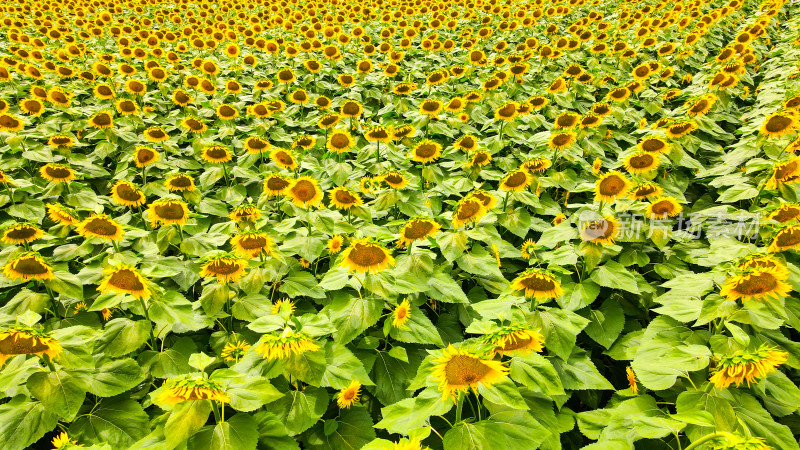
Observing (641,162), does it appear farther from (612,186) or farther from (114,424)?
(114,424)

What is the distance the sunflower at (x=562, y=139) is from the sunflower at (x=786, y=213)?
1.76m

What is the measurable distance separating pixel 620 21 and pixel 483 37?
3270 millimetres

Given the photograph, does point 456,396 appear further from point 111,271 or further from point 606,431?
point 111,271

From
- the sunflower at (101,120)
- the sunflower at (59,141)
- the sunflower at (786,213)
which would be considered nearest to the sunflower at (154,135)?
the sunflower at (101,120)

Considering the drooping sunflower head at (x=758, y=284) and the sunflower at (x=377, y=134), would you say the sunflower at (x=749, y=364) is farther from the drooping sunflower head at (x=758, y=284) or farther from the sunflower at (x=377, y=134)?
the sunflower at (x=377, y=134)

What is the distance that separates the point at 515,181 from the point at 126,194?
3.49 metres

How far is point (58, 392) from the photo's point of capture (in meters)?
2.13

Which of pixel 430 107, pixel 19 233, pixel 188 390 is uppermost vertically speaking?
pixel 430 107

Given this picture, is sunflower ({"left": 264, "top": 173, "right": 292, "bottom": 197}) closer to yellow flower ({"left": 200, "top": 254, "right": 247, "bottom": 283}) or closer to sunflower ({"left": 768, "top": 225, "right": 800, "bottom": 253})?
yellow flower ({"left": 200, "top": 254, "right": 247, "bottom": 283})

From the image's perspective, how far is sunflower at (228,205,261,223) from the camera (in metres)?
3.54

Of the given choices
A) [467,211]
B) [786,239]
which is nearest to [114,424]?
[467,211]

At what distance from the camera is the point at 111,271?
2393mm

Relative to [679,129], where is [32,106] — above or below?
below

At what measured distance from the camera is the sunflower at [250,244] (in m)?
2.92
